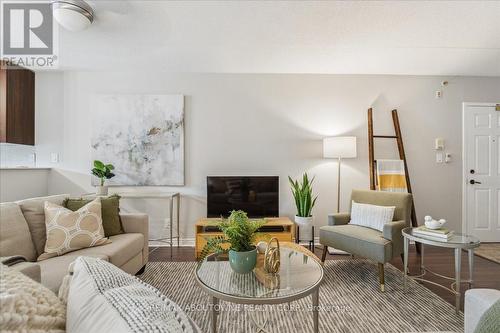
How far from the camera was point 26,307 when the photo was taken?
404 millimetres

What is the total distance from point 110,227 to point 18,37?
2386 millimetres

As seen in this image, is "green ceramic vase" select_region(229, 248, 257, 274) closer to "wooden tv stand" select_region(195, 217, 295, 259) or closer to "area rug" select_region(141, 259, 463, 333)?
"area rug" select_region(141, 259, 463, 333)

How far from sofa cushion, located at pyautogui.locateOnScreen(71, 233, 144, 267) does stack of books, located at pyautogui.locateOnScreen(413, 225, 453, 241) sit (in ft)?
7.77

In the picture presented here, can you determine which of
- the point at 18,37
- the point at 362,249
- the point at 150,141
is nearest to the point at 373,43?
the point at 362,249

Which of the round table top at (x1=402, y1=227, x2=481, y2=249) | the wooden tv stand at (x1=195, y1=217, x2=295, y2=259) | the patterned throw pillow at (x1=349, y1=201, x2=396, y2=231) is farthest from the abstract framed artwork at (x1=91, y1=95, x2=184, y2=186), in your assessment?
the round table top at (x1=402, y1=227, x2=481, y2=249)

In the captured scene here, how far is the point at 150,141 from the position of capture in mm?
3209

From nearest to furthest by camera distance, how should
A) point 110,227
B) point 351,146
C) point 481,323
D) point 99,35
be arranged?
1. point 481,323
2. point 110,227
3. point 99,35
4. point 351,146

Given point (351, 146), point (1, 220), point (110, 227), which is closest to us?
point (1, 220)

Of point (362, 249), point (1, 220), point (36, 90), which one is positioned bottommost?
point (362, 249)

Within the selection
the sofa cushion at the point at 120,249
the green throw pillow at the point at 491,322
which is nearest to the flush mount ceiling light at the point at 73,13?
the sofa cushion at the point at 120,249

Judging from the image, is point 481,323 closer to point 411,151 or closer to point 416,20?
point 416,20

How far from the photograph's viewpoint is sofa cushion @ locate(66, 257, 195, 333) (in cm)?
41

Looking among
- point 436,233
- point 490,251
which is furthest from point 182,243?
point 490,251

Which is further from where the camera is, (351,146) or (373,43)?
(351,146)
